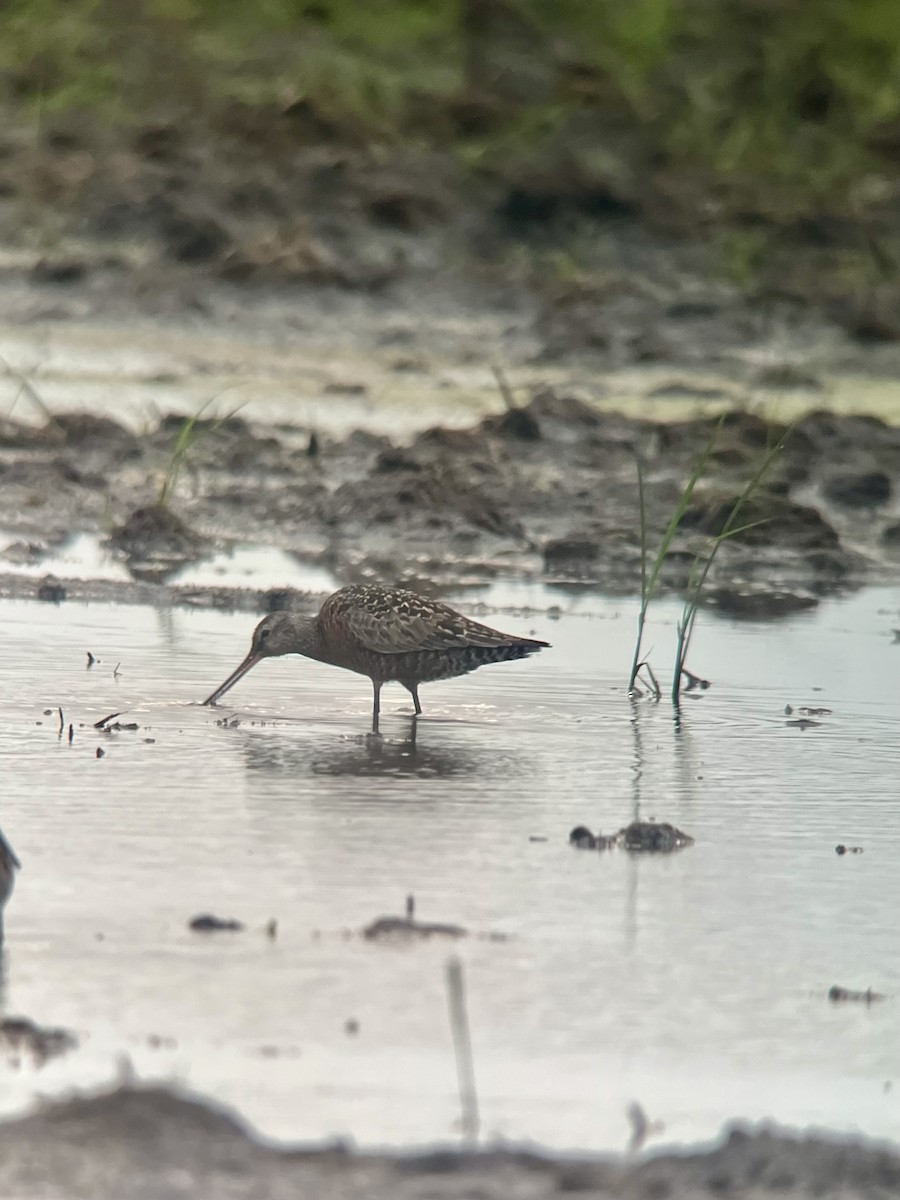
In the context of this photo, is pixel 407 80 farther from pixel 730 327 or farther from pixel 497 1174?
pixel 497 1174

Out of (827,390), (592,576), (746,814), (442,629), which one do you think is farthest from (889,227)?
(746,814)

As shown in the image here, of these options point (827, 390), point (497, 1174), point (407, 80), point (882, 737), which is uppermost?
point (407, 80)

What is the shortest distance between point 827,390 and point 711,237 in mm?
3500

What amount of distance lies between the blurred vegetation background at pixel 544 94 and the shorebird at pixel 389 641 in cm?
1009

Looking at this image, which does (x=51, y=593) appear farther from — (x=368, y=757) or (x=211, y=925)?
(x=211, y=925)

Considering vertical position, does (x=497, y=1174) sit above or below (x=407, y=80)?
below

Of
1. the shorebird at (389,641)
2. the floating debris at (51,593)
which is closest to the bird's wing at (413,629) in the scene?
the shorebird at (389,641)

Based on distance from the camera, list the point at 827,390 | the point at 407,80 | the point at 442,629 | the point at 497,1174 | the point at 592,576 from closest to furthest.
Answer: the point at 497,1174 < the point at 442,629 < the point at 592,576 < the point at 827,390 < the point at 407,80

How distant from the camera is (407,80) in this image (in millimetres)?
22281

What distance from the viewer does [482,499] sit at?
38.9 feet

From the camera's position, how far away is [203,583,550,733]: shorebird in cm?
817

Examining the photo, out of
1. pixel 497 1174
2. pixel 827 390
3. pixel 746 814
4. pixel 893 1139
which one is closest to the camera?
pixel 497 1174

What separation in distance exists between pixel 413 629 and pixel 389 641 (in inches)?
5.3

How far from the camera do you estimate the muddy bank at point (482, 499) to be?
35.9 feet
